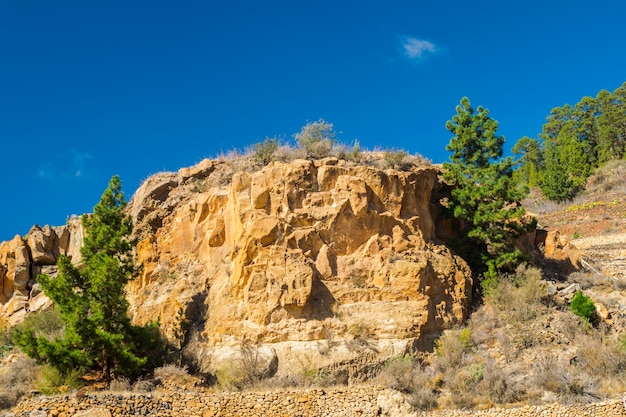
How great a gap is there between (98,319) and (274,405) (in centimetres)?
532

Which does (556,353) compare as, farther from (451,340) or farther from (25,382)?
(25,382)

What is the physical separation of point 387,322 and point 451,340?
199 centimetres

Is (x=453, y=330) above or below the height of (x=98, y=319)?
below

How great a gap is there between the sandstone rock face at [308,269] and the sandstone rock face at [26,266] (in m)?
7.51

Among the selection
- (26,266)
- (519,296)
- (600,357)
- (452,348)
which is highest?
(26,266)

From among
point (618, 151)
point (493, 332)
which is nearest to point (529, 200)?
point (618, 151)

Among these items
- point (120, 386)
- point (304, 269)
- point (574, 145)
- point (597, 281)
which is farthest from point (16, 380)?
point (574, 145)

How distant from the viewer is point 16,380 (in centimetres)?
1748

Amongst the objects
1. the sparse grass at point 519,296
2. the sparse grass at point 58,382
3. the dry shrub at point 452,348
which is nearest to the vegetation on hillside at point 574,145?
the sparse grass at point 519,296

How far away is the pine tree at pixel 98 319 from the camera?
16.0 metres

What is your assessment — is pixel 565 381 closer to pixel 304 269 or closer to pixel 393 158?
pixel 304 269

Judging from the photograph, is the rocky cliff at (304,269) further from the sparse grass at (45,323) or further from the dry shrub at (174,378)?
the sparse grass at (45,323)

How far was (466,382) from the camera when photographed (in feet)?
53.9

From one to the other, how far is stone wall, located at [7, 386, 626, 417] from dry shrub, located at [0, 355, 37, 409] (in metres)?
1.21
